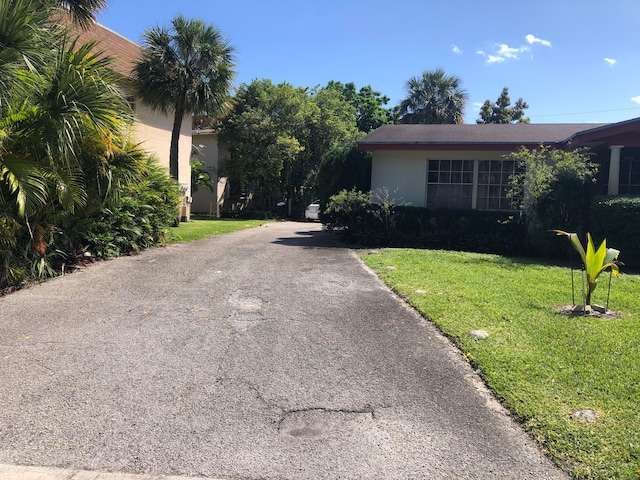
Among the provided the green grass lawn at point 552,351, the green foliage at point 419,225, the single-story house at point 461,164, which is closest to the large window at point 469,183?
the single-story house at point 461,164

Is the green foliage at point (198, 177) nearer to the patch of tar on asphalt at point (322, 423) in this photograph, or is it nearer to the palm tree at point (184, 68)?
the palm tree at point (184, 68)

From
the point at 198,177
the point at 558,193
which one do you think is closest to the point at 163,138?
the point at 198,177

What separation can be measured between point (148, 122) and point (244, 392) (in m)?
19.0

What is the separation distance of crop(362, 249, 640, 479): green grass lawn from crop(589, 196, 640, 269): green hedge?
1476mm

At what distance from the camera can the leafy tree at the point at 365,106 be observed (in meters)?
41.6

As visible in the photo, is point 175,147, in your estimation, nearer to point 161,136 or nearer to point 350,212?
point 161,136

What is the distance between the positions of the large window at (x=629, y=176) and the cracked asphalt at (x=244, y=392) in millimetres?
10473

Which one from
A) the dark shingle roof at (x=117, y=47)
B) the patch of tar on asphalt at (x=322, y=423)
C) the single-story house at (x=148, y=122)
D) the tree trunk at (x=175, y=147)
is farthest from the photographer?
the tree trunk at (x=175, y=147)

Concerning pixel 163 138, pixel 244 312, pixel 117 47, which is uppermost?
pixel 117 47

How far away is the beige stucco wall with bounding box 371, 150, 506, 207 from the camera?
47.0 ft

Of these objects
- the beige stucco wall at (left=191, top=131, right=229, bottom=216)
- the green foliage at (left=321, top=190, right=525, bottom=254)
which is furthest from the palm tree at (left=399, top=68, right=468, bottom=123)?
the green foliage at (left=321, top=190, right=525, bottom=254)

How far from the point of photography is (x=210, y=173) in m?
30.8

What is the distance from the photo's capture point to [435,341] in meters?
5.13

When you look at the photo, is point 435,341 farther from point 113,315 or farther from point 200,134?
point 200,134
